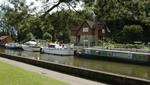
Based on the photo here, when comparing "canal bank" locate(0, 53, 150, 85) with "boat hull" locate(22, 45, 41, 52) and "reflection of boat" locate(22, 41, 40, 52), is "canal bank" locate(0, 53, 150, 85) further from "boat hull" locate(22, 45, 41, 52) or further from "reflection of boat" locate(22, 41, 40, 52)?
"reflection of boat" locate(22, 41, 40, 52)

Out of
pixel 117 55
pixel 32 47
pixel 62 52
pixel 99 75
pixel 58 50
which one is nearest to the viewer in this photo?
pixel 99 75

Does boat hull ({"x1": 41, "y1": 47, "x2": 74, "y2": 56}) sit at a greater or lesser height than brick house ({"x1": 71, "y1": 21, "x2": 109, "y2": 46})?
lesser

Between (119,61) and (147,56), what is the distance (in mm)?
5238

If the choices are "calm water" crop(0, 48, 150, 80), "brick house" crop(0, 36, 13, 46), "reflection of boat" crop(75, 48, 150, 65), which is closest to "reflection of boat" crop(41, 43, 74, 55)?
"reflection of boat" crop(75, 48, 150, 65)

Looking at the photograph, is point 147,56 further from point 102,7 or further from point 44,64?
point 102,7

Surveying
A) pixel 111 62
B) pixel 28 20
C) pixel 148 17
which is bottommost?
pixel 111 62

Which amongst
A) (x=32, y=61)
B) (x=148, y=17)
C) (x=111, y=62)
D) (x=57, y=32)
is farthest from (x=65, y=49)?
(x=57, y=32)

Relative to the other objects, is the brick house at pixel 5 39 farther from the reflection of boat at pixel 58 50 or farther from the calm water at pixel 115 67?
the calm water at pixel 115 67

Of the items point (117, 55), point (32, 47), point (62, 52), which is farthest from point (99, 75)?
point (32, 47)

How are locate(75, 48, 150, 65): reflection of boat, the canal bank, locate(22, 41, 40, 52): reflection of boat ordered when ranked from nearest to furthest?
the canal bank → locate(75, 48, 150, 65): reflection of boat → locate(22, 41, 40, 52): reflection of boat

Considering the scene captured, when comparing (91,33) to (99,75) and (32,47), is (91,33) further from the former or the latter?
(99,75)

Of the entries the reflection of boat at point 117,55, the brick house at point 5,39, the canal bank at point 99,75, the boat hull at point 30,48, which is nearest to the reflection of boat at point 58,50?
the reflection of boat at point 117,55

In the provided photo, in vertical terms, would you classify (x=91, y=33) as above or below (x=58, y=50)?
above

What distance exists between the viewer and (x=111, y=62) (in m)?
53.9
